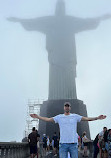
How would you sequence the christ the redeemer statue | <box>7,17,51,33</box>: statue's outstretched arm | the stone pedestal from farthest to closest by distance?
<box>7,17,51,33</box>: statue's outstretched arm
the christ the redeemer statue
the stone pedestal

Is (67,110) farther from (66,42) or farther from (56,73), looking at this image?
(66,42)

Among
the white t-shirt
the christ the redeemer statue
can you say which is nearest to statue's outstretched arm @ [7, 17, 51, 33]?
the christ the redeemer statue

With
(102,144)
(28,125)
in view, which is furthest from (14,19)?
(102,144)

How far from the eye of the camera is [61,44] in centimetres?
2661

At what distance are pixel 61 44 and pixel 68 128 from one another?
2294 cm

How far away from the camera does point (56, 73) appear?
25359mm

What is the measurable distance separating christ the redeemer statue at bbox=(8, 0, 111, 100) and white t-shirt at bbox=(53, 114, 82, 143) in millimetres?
19961

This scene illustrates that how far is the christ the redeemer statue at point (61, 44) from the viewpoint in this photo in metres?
24.8

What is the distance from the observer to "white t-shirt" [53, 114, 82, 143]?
4258 millimetres

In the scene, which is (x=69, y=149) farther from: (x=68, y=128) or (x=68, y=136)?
(x=68, y=128)

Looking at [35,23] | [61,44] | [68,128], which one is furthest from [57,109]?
[68,128]

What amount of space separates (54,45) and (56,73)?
3.76 m

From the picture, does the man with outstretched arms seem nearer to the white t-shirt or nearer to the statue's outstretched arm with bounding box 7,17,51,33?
the white t-shirt

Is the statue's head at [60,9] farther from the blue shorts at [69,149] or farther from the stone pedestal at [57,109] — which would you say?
the blue shorts at [69,149]
